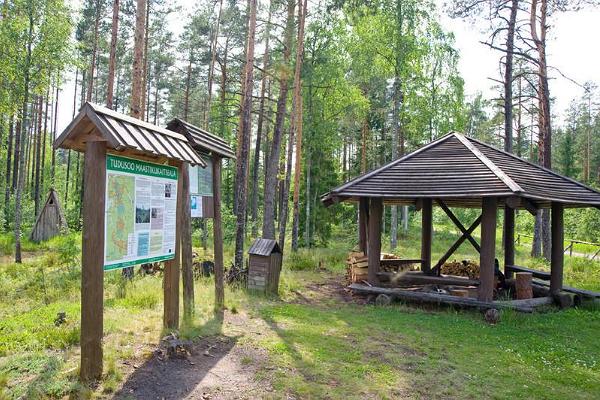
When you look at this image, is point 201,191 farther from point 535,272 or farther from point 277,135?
point 535,272

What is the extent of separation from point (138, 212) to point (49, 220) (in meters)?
17.2

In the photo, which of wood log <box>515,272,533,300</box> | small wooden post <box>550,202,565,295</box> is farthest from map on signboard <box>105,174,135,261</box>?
small wooden post <box>550,202,565,295</box>

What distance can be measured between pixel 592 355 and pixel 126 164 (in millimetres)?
6910

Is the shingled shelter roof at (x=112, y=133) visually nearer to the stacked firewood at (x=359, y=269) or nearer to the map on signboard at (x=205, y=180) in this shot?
the map on signboard at (x=205, y=180)

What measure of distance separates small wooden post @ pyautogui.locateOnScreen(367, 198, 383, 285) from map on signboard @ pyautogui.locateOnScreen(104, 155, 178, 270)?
5.70 metres

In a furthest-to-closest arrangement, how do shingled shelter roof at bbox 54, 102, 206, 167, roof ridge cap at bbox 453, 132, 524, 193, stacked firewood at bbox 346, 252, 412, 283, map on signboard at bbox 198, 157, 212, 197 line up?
stacked firewood at bbox 346, 252, 412, 283, roof ridge cap at bbox 453, 132, 524, 193, map on signboard at bbox 198, 157, 212, 197, shingled shelter roof at bbox 54, 102, 206, 167

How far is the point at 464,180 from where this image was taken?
30.9 ft

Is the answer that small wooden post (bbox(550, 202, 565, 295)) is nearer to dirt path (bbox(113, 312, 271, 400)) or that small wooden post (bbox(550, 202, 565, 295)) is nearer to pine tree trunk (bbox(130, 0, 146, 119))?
dirt path (bbox(113, 312, 271, 400))

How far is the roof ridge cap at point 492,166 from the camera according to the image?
8484 mm

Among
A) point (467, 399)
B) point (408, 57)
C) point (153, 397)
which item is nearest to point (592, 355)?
point (467, 399)

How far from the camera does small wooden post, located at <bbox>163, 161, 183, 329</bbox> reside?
5.57 meters

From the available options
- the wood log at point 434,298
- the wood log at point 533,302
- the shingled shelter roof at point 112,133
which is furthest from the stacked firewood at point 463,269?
the shingled shelter roof at point 112,133

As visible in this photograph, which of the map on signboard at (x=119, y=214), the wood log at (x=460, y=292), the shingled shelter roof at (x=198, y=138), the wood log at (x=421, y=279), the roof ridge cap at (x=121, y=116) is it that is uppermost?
the shingled shelter roof at (x=198, y=138)

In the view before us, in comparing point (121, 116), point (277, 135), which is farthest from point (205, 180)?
point (277, 135)
